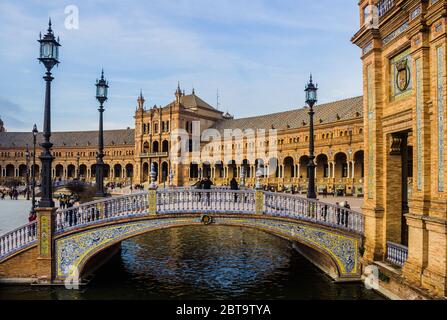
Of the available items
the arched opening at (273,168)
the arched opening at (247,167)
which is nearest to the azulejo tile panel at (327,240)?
the arched opening at (273,168)

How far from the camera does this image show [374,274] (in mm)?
13023

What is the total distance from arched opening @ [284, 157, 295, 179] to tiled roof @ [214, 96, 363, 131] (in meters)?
5.29

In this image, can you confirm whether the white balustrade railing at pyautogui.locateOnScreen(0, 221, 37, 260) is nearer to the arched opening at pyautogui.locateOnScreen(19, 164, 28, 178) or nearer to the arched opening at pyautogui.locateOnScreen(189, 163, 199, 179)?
the arched opening at pyautogui.locateOnScreen(189, 163, 199, 179)

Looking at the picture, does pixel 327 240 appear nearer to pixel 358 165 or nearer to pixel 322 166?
pixel 358 165

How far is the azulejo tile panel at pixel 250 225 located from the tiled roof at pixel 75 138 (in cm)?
8765

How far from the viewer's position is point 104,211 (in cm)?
1416

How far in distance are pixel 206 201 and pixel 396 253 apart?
6326 mm

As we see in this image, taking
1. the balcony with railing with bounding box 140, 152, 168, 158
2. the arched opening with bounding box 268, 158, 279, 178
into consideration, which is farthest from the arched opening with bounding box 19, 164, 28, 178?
the arched opening with bounding box 268, 158, 279, 178

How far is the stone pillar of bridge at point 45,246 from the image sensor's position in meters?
13.6

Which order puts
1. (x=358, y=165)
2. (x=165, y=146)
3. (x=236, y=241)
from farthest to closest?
(x=165, y=146), (x=358, y=165), (x=236, y=241)

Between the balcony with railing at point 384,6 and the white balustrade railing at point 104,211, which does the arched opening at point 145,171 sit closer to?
the white balustrade railing at point 104,211

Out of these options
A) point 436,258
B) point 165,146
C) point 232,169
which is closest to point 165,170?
point 165,146
